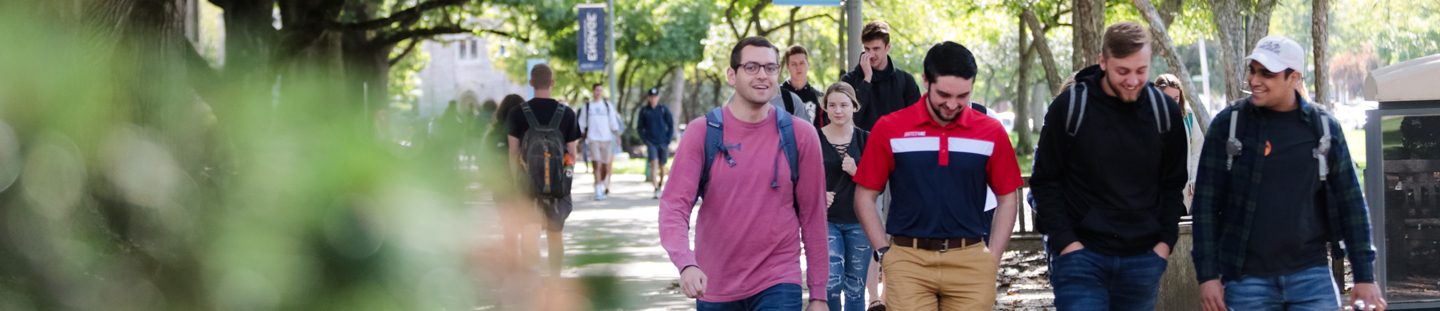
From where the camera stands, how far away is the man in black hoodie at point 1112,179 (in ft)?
17.8

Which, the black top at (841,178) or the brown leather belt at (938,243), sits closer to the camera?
the brown leather belt at (938,243)

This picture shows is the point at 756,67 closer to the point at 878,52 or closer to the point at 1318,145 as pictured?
the point at 1318,145

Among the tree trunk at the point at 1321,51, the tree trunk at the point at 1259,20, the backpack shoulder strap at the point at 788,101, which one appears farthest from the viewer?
the tree trunk at the point at 1259,20

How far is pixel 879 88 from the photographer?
892cm

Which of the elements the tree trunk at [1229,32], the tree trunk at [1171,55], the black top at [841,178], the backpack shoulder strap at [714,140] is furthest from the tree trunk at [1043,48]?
the backpack shoulder strap at [714,140]

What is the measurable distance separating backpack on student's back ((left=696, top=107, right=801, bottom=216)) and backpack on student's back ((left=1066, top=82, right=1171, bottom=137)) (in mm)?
850

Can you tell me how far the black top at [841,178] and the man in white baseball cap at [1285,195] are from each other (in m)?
2.52

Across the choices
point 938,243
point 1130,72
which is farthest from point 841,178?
Answer: point 1130,72

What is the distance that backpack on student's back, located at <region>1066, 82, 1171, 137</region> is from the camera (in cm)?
547

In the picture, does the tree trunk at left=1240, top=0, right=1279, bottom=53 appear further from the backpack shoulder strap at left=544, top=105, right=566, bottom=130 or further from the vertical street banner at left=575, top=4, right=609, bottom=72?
the vertical street banner at left=575, top=4, right=609, bottom=72

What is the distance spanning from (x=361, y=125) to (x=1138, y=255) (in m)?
4.74

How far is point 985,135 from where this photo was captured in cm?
565

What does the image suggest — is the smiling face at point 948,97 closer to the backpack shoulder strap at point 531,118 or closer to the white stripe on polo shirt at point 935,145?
the white stripe on polo shirt at point 935,145

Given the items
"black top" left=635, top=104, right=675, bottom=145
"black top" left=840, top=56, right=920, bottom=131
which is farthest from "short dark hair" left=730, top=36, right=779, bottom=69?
"black top" left=635, top=104, right=675, bottom=145
